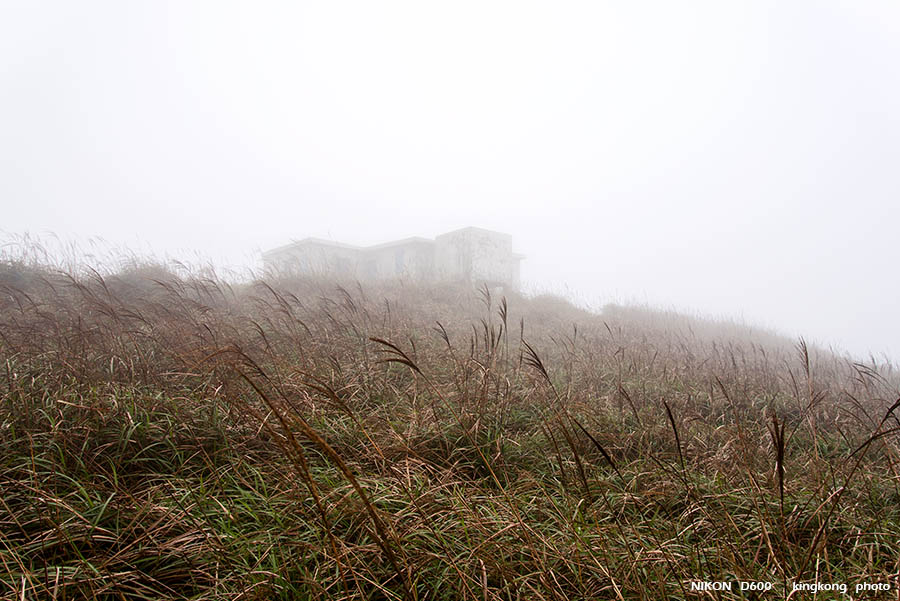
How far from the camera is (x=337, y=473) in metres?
2.14

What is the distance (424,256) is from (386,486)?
20.2m

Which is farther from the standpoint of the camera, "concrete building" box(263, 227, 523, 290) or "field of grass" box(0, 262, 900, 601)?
"concrete building" box(263, 227, 523, 290)

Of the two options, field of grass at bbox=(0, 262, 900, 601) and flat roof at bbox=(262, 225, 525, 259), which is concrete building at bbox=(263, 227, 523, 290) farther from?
field of grass at bbox=(0, 262, 900, 601)

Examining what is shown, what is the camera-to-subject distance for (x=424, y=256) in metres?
21.8

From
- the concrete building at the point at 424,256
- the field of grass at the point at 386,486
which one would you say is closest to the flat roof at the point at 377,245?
the concrete building at the point at 424,256

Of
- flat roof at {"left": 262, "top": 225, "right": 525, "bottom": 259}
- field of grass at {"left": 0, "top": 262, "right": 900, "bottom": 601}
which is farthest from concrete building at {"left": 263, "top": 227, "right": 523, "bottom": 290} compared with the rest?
field of grass at {"left": 0, "top": 262, "right": 900, "bottom": 601}

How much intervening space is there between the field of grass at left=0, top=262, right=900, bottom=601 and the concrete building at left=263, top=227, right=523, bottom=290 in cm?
1497

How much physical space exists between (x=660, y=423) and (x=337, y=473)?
2638 mm

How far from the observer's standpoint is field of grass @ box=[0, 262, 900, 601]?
1375 millimetres

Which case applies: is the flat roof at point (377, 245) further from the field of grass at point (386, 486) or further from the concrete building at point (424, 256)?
the field of grass at point (386, 486)

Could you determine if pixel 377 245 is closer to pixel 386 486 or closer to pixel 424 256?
pixel 424 256

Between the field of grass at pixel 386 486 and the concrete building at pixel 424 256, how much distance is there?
1497 cm

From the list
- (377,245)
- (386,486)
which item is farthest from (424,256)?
(386,486)

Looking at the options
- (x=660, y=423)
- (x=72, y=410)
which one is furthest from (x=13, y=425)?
(x=660, y=423)
